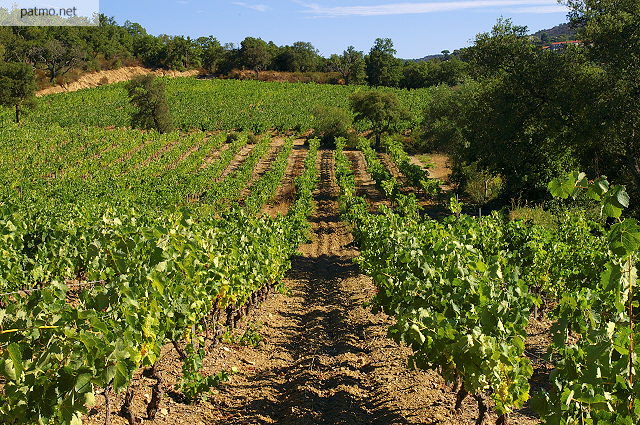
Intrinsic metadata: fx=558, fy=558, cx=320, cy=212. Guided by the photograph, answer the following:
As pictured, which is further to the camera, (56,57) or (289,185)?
(56,57)

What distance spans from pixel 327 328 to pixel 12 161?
33.2 m

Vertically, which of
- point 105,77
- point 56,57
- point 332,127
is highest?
point 56,57

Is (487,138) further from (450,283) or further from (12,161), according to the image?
(12,161)

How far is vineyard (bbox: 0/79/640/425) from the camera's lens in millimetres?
4195

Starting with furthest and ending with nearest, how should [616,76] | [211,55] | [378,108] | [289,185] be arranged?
[211,55]
[378,108]
[289,185]
[616,76]

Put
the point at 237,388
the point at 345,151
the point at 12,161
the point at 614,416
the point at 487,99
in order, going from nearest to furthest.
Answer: the point at 614,416
the point at 237,388
the point at 487,99
the point at 12,161
the point at 345,151

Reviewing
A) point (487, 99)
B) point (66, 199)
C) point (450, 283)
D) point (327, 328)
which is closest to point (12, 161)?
point (66, 199)

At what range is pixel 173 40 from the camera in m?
106

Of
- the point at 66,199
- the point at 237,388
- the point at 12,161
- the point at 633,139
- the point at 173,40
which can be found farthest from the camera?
the point at 173,40

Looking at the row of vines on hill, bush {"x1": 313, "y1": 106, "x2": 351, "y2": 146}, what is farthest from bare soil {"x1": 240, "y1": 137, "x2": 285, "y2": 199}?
the row of vines on hill

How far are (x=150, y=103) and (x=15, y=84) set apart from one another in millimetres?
13009

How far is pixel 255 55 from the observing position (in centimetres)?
10675

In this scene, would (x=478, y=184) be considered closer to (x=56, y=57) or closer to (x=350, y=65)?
(x=56, y=57)

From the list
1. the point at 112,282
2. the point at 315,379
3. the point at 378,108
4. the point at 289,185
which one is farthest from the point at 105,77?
the point at 112,282
